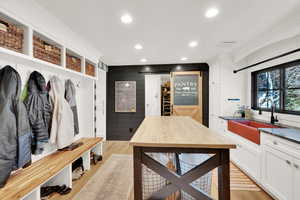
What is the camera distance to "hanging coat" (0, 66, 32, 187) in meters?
1.24

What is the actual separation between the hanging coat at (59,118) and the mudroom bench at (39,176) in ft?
0.66

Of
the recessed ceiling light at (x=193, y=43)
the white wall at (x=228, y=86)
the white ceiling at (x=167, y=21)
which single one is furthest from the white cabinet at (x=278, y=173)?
the recessed ceiling light at (x=193, y=43)

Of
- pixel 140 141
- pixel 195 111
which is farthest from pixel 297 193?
pixel 195 111

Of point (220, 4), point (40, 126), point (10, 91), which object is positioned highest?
point (220, 4)

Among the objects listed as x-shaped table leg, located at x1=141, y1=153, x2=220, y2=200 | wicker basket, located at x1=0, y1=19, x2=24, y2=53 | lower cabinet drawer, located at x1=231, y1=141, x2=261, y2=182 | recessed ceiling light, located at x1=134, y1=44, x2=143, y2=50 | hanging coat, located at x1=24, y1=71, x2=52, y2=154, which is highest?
recessed ceiling light, located at x1=134, y1=44, x2=143, y2=50

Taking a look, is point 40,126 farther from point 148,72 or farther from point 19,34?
point 148,72

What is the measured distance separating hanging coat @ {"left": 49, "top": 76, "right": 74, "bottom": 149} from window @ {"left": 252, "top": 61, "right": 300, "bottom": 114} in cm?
362

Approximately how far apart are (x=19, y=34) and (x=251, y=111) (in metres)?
4.18

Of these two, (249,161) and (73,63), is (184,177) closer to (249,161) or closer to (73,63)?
(249,161)

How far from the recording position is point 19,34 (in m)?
1.43

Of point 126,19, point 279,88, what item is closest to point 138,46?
point 126,19

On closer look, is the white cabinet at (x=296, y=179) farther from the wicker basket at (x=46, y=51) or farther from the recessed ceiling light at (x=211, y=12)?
the wicker basket at (x=46, y=51)

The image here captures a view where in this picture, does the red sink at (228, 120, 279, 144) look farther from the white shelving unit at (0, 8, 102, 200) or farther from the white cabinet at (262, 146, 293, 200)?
the white shelving unit at (0, 8, 102, 200)

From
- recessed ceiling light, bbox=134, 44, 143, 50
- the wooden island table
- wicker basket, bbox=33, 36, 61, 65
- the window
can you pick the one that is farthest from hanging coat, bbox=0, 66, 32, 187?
the window
